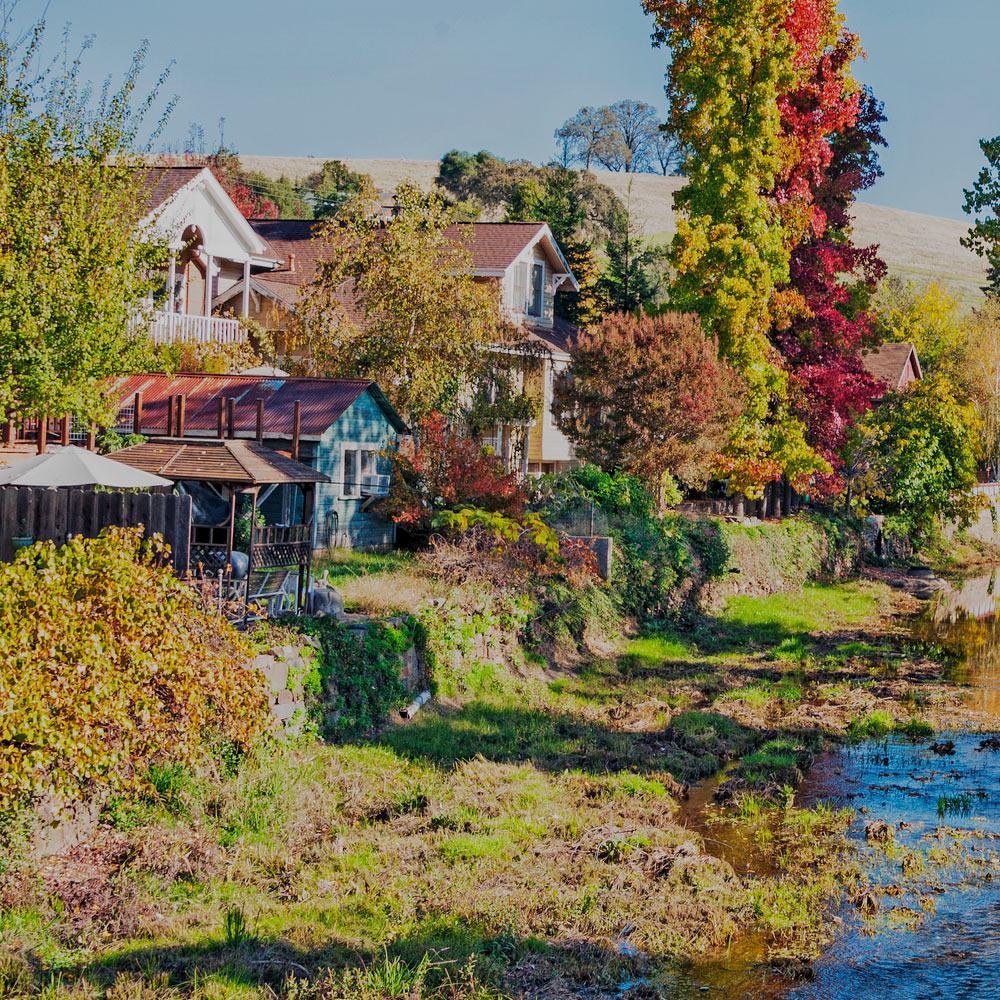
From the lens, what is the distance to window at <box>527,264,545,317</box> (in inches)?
1688

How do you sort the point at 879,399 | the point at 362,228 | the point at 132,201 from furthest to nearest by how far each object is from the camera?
the point at 879,399, the point at 362,228, the point at 132,201

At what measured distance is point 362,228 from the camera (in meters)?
31.4

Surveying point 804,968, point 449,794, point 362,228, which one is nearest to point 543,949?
point 804,968

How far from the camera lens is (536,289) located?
142ft

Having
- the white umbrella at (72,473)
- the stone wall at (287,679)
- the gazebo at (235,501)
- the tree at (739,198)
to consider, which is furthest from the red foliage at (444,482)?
the tree at (739,198)

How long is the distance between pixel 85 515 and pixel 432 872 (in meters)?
6.72

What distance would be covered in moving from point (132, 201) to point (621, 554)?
14.3m

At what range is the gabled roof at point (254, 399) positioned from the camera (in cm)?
2758

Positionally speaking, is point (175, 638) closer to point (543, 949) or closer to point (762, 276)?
point (543, 949)

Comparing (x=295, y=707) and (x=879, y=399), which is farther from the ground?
(x=879, y=399)

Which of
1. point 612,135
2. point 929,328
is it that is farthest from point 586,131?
point 929,328

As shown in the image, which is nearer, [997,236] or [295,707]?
[295,707]

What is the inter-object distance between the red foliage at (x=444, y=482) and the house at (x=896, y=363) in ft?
126

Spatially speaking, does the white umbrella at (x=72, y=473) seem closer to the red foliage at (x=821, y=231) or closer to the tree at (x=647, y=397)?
the tree at (x=647, y=397)
